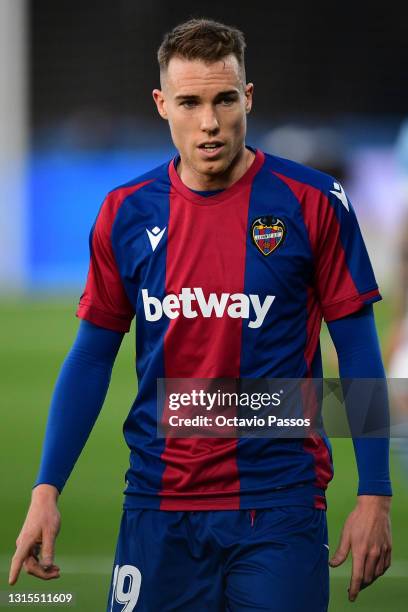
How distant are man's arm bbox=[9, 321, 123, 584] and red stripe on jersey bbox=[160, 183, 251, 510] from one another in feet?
0.66

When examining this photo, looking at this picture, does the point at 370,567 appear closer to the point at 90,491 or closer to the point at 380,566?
the point at 380,566

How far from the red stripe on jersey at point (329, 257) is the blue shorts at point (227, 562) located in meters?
0.44

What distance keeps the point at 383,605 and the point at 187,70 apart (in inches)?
95.2

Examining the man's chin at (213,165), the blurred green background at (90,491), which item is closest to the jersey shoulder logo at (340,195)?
the man's chin at (213,165)

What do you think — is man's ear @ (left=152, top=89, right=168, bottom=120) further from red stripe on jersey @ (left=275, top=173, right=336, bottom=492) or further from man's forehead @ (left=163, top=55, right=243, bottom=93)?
red stripe on jersey @ (left=275, top=173, right=336, bottom=492)

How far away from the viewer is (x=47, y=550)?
9.52 feet

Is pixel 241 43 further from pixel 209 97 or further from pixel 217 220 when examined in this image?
pixel 217 220

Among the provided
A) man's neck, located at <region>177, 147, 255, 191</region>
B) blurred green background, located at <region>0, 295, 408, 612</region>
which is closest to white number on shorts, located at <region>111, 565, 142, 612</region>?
man's neck, located at <region>177, 147, 255, 191</region>

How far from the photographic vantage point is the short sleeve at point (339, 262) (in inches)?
116

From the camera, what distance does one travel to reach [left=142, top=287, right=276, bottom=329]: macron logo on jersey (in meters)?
2.92

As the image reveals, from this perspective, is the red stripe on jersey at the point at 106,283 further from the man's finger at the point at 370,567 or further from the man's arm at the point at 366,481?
the man's finger at the point at 370,567

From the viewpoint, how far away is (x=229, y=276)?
2.96 m

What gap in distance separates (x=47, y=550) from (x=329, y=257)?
84 centimetres

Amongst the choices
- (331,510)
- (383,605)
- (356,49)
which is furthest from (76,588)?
(356,49)
